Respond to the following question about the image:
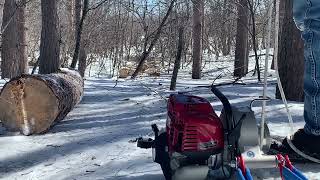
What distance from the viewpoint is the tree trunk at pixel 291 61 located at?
5.62 m

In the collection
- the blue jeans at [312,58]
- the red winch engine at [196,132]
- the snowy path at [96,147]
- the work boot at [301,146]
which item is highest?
the blue jeans at [312,58]

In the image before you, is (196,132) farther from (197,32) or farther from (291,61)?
(197,32)

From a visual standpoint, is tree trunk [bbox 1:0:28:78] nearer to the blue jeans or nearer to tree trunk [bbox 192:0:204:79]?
tree trunk [bbox 192:0:204:79]

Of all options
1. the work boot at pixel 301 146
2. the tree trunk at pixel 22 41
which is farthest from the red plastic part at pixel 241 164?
the tree trunk at pixel 22 41

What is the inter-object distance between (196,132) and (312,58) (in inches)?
31.2

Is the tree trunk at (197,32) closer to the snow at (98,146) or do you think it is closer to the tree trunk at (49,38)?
the tree trunk at (49,38)

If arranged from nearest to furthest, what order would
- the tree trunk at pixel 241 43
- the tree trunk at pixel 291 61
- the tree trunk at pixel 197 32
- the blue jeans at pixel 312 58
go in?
the blue jeans at pixel 312 58, the tree trunk at pixel 291 61, the tree trunk at pixel 197 32, the tree trunk at pixel 241 43

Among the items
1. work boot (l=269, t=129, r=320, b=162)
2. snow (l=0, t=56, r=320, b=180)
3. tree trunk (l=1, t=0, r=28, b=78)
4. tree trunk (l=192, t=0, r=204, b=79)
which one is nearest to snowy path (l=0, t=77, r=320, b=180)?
snow (l=0, t=56, r=320, b=180)

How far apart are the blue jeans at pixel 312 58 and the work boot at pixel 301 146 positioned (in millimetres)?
38

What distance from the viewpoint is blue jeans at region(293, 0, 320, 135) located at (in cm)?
238

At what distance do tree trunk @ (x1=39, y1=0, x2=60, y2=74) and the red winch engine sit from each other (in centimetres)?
550

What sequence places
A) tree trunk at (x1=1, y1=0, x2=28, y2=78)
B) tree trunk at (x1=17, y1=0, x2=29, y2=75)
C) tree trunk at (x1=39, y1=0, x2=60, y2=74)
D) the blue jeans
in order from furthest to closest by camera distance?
tree trunk at (x1=17, y1=0, x2=29, y2=75)
tree trunk at (x1=1, y1=0, x2=28, y2=78)
tree trunk at (x1=39, y1=0, x2=60, y2=74)
the blue jeans

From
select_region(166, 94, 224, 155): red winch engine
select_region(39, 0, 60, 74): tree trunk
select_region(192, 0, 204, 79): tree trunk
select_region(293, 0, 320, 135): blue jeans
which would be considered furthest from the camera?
select_region(192, 0, 204, 79): tree trunk

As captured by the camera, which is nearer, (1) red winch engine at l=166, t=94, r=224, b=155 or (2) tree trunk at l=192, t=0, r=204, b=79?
(1) red winch engine at l=166, t=94, r=224, b=155
